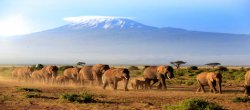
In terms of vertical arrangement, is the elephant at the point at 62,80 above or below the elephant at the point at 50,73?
below

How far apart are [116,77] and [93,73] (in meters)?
5.61

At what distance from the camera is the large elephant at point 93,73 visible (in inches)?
1480

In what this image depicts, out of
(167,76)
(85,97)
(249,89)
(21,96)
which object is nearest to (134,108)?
(85,97)

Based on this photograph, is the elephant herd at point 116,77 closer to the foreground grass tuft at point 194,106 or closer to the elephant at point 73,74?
the elephant at point 73,74

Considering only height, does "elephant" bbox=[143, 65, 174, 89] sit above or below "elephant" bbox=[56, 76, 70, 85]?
above

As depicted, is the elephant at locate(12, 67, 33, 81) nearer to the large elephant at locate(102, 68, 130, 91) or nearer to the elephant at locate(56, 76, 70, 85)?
the elephant at locate(56, 76, 70, 85)

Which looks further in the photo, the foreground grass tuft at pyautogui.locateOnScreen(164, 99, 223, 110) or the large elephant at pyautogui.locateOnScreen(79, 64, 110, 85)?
the large elephant at pyautogui.locateOnScreen(79, 64, 110, 85)

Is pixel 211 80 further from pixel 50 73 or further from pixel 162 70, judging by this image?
pixel 50 73

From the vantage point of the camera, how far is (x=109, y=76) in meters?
33.5

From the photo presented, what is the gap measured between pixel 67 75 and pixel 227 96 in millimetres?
18712

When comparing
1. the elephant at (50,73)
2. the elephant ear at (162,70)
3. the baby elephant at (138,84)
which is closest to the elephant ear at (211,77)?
the elephant ear at (162,70)

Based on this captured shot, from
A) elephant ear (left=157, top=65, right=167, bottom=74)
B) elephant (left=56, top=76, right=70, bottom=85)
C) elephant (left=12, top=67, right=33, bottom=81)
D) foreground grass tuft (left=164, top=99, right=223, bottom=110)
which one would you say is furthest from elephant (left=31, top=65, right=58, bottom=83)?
foreground grass tuft (left=164, top=99, right=223, bottom=110)

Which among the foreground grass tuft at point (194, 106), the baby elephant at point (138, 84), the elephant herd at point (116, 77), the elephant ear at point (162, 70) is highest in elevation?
the elephant ear at point (162, 70)

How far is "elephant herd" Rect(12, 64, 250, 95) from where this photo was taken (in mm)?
30906
